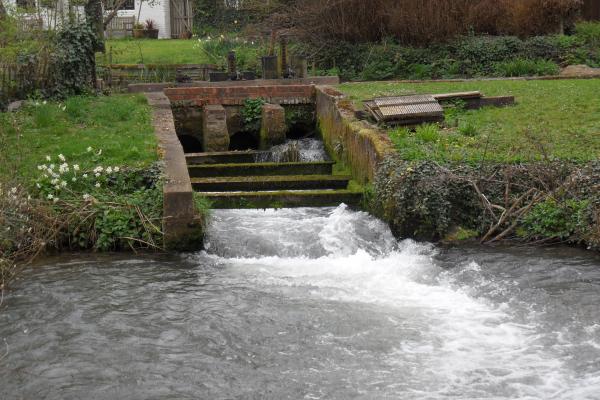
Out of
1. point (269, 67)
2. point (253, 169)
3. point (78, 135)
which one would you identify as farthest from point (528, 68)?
point (78, 135)

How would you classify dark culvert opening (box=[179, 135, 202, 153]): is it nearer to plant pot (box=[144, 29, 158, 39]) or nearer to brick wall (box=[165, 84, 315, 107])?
brick wall (box=[165, 84, 315, 107])

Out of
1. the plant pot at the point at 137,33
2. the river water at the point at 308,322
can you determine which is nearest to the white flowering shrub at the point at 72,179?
the river water at the point at 308,322

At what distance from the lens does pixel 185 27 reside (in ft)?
123

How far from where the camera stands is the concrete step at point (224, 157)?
16.4 m

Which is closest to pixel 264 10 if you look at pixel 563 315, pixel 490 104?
pixel 490 104

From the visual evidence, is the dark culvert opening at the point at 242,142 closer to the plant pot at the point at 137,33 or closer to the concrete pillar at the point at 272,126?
the concrete pillar at the point at 272,126

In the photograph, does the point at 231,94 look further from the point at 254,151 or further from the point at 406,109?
the point at 406,109

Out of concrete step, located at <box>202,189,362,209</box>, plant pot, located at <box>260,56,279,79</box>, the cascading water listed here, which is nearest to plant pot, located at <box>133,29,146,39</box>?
plant pot, located at <box>260,56,279,79</box>

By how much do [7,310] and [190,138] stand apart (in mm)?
9960

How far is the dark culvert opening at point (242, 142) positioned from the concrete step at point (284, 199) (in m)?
5.30

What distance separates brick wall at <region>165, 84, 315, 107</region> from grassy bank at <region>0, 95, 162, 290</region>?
356 cm

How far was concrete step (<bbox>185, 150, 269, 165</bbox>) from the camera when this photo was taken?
16.4 metres

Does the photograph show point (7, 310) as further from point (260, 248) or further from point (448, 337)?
point (448, 337)

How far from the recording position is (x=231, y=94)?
18.6 metres
